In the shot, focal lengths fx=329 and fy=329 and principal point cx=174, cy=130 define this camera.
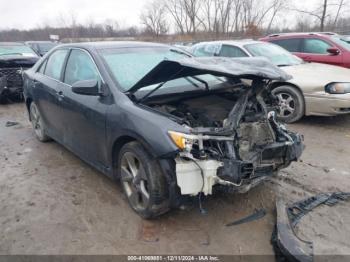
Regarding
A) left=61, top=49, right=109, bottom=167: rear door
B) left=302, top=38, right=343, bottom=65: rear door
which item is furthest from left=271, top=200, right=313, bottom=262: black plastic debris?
left=302, top=38, right=343, bottom=65: rear door

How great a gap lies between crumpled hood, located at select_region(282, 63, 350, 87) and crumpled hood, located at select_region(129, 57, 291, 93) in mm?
2879

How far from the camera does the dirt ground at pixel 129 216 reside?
282cm

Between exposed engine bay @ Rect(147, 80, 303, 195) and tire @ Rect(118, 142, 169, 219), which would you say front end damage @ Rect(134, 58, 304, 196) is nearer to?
exposed engine bay @ Rect(147, 80, 303, 195)

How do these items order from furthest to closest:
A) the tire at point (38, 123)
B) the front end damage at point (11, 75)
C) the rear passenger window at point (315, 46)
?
the front end damage at point (11, 75) → the rear passenger window at point (315, 46) → the tire at point (38, 123)

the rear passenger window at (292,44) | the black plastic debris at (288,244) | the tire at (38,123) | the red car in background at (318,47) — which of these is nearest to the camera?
the black plastic debris at (288,244)

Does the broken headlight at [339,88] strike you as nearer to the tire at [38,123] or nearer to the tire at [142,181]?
the tire at [142,181]

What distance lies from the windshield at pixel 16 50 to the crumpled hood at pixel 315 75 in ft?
24.9

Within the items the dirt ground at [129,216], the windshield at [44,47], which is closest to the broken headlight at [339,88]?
the dirt ground at [129,216]

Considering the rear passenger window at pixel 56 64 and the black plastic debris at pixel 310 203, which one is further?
the rear passenger window at pixel 56 64

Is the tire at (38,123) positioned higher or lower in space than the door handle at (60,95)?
lower

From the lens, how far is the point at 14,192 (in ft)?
12.7

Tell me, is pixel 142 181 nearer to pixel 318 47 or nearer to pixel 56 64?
pixel 56 64

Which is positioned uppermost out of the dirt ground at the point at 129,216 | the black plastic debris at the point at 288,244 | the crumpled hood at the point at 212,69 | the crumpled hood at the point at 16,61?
the crumpled hood at the point at 212,69

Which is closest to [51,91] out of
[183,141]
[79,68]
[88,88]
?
[79,68]
